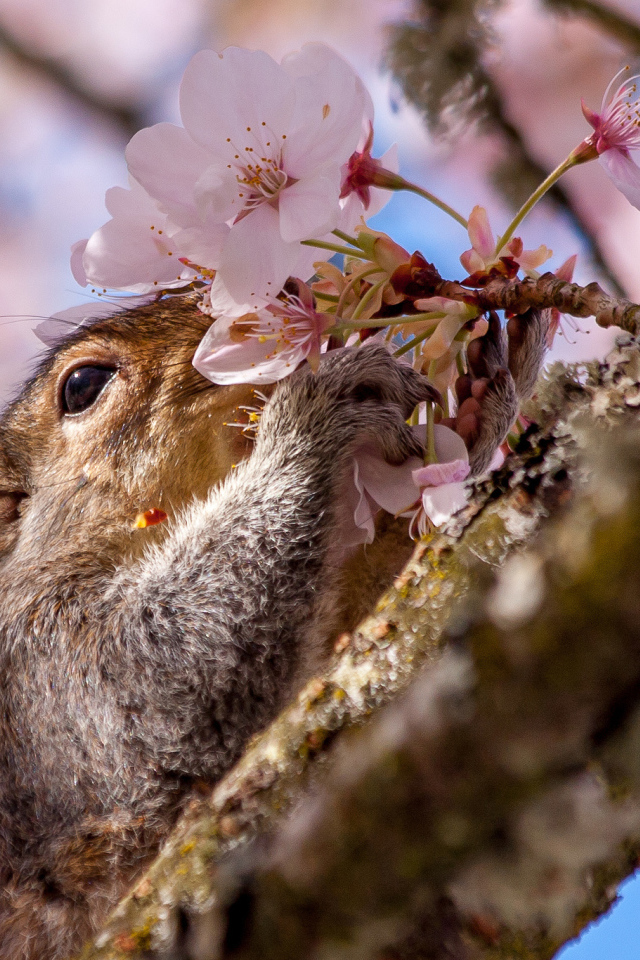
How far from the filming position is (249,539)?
155cm

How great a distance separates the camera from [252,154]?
3.31 ft

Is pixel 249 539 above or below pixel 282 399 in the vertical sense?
below

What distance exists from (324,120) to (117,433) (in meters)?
0.98

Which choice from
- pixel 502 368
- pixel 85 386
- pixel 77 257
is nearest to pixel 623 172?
pixel 502 368

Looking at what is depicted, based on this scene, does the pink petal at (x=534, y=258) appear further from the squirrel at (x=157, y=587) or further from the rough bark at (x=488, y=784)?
the rough bark at (x=488, y=784)

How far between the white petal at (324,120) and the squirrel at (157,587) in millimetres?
349

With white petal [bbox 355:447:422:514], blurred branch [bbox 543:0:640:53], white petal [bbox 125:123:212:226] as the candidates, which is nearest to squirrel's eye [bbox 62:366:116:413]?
white petal [bbox 355:447:422:514]

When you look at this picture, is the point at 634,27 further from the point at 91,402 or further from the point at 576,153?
the point at 91,402

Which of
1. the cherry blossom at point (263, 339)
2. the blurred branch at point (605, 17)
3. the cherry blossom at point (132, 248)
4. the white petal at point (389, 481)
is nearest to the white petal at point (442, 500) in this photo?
the white petal at point (389, 481)

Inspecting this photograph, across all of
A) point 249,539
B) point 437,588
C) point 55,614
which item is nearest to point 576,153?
point 437,588

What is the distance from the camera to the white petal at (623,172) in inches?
39.2

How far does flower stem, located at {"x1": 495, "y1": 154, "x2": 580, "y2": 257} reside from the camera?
0.99 m

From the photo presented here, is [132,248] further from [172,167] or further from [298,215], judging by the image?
[298,215]

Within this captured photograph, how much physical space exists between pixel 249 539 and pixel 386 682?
2.91 feet
